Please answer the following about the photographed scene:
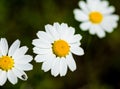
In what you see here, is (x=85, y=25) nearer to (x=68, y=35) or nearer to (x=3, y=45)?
(x=68, y=35)

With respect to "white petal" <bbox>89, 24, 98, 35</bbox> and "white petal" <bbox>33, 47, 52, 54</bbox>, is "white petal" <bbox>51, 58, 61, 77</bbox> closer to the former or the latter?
"white petal" <bbox>33, 47, 52, 54</bbox>

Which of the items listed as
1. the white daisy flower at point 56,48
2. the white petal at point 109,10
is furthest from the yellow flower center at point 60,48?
the white petal at point 109,10

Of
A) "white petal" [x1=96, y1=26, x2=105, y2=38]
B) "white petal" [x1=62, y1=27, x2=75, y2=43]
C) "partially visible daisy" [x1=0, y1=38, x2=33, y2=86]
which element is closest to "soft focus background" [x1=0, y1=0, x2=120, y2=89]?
"white petal" [x1=96, y1=26, x2=105, y2=38]

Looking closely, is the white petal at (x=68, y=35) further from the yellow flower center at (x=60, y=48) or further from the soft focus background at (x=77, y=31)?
the soft focus background at (x=77, y=31)

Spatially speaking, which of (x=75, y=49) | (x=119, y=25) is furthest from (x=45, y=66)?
(x=119, y=25)

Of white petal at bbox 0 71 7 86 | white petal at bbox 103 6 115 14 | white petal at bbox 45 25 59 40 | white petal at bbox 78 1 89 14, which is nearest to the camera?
white petal at bbox 0 71 7 86

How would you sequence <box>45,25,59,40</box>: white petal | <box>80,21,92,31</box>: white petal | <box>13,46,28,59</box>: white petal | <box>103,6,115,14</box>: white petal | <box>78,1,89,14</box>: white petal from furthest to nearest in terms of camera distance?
<box>103,6,115,14</box>: white petal → <box>78,1,89,14</box>: white petal → <box>80,21,92,31</box>: white petal → <box>45,25,59,40</box>: white petal → <box>13,46,28,59</box>: white petal
